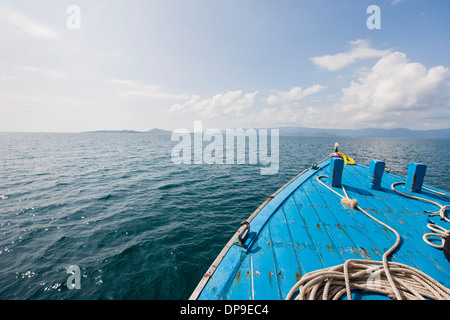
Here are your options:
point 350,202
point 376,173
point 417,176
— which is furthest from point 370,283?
point 417,176

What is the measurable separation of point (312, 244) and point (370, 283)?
1.22 meters

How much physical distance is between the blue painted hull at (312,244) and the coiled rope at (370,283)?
0.21 metres

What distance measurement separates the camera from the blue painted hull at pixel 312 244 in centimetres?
300

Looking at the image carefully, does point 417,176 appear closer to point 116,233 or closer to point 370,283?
point 370,283

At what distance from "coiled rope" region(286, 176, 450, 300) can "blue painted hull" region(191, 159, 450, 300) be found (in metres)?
0.21

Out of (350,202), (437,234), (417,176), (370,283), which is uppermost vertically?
(417,176)

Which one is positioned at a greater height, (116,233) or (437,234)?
(437,234)

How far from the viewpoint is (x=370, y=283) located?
288cm

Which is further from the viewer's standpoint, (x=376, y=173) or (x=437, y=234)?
(x=376, y=173)
